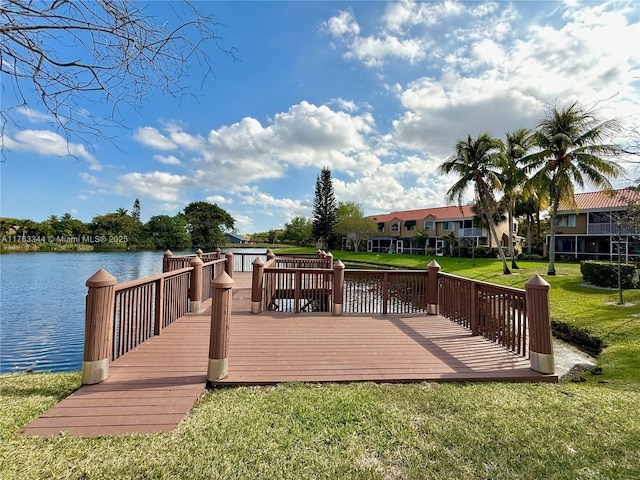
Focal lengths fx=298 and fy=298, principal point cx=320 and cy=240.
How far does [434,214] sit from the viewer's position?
35750mm

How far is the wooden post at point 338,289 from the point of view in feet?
20.9

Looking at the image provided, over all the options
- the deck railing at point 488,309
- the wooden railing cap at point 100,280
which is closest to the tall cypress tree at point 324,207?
the deck railing at point 488,309

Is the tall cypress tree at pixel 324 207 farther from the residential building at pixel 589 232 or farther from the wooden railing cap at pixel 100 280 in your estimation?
the wooden railing cap at pixel 100 280

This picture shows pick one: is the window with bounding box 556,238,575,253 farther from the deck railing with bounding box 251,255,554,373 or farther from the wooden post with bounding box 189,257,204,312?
the wooden post with bounding box 189,257,204,312

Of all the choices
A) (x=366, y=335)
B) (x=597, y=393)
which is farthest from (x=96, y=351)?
(x=597, y=393)

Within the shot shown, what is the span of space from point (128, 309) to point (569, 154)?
20.1m

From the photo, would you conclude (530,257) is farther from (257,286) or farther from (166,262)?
(166,262)

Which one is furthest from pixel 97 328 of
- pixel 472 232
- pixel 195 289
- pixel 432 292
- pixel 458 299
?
pixel 472 232

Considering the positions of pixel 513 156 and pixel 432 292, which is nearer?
pixel 432 292

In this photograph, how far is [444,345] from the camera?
4.64 metres

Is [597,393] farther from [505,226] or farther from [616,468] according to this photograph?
[505,226]

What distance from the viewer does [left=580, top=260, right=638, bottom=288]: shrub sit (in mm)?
11094

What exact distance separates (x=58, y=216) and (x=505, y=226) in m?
68.3

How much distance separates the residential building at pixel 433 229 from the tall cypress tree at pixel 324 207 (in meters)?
6.73
